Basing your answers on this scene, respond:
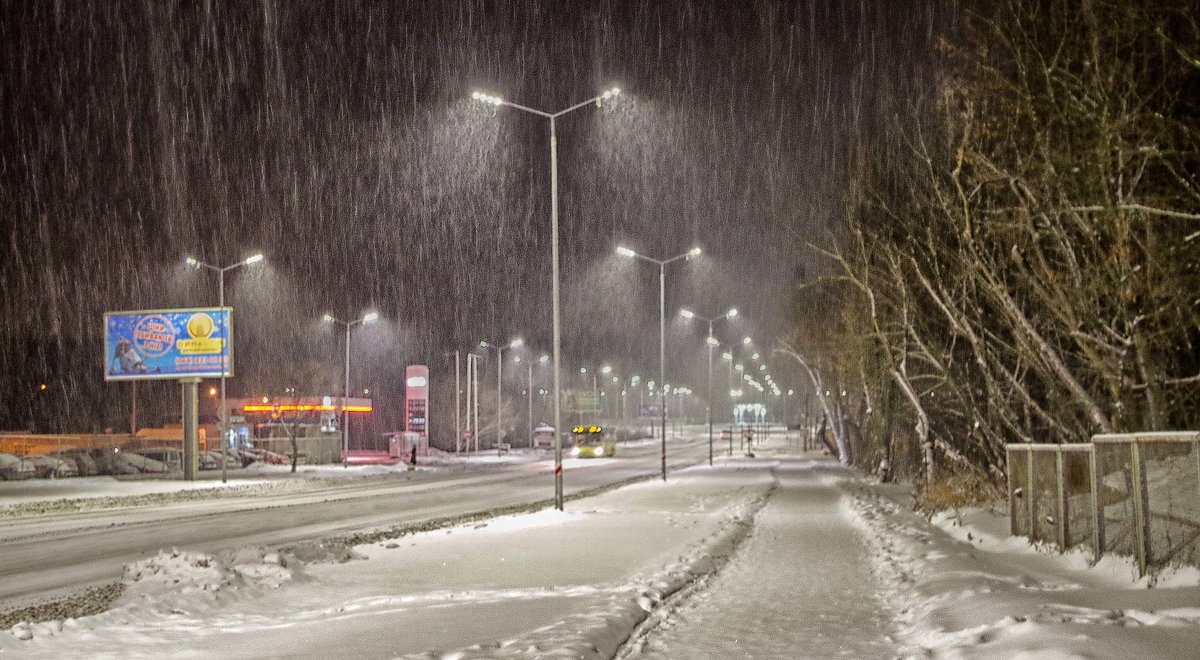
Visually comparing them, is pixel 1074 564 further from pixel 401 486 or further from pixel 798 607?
pixel 401 486

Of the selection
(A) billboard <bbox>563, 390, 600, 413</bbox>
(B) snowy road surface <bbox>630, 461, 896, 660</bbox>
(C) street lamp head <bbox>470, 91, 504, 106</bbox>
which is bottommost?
(B) snowy road surface <bbox>630, 461, 896, 660</bbox>

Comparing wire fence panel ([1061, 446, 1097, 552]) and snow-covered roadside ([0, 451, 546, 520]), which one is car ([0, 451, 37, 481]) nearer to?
snow-covered roadside ([0, 451, 546, 520])

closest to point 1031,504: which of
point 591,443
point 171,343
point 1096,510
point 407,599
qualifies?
point 1096,510

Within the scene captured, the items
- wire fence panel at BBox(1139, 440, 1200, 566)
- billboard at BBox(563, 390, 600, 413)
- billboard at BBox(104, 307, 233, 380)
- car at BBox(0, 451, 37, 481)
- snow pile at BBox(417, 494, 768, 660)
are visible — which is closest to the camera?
snow pile at BBox(417, 494, 768, 660)

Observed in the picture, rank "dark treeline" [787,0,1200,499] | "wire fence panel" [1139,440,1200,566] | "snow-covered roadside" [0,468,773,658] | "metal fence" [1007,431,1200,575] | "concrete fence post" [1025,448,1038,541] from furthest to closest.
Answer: "concrete fence post" [1025,448,1038,541]
"dark treeline" [787,0,1200,499]
"metal fence" [1007,431,1200,575]
"wire fence panel" [1139,440,1200,566]
"snow-covered roadside" [0,468,773,658]

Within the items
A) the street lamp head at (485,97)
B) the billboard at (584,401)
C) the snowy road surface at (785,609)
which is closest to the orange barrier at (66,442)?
the billboard at (584,401)

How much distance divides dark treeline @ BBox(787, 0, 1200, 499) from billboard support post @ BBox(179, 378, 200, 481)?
96.8 ft

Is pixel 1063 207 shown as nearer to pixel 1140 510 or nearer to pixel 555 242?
pixel 1140 510

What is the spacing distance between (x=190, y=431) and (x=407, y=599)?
37.5 m

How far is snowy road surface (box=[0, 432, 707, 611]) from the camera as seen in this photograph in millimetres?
16562

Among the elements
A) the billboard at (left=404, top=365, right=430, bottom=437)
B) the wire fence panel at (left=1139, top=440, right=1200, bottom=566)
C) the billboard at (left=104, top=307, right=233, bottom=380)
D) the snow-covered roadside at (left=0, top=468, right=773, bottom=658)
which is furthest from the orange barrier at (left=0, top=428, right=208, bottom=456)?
the wire fence panel at (left=1139, top=440, right=1200, bottom=566)

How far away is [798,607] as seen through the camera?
11836mm

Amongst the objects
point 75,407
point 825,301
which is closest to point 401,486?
point 825,301

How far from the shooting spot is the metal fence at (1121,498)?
37.1 feet
